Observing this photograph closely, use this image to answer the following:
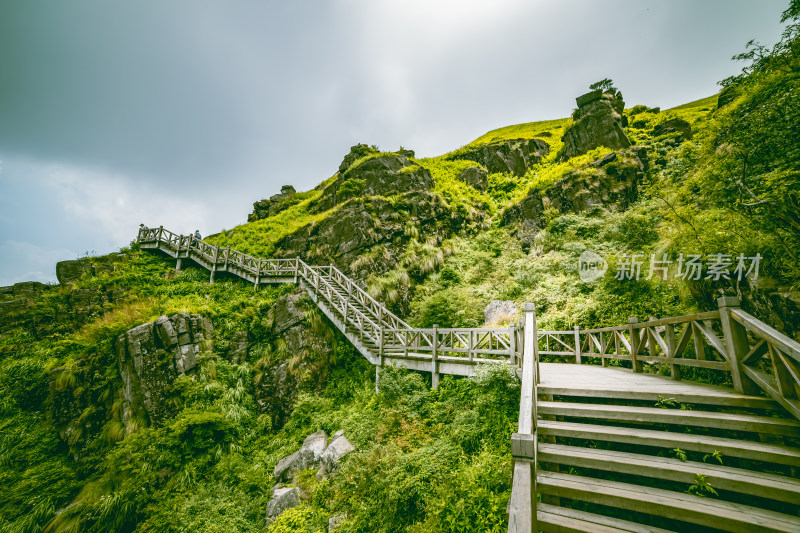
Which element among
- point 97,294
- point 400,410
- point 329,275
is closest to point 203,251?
point 97,294

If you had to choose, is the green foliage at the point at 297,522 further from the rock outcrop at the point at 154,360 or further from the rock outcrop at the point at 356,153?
the rock outcrop at the point at 356,153

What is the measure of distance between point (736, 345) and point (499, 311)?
818 cm

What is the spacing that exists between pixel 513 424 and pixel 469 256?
1198 cm

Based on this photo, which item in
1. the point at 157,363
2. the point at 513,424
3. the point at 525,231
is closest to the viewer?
the point at 513,424

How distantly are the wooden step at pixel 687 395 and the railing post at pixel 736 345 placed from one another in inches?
7.0

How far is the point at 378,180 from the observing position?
784 inches

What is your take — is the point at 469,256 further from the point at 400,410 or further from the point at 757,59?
the point at 757,59

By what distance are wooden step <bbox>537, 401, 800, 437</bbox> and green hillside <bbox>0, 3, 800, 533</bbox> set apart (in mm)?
1523

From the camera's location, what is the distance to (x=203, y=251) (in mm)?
16062

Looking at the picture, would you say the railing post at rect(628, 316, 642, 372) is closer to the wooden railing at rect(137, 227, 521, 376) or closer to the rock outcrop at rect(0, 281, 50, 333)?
the wooden railing at rect(137, 227, 521, 376)

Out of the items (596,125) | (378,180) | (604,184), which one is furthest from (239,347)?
(596,125)

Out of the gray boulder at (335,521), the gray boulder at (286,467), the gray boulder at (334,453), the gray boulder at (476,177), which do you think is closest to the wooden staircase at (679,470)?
the gray boulder at (335,521)

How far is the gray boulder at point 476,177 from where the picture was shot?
77.8ft

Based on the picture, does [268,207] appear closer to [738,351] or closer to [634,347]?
[634,347]
